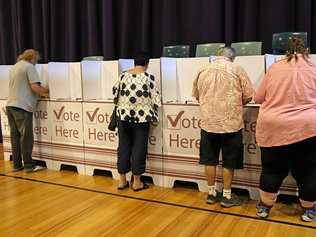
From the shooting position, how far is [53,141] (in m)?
4.32

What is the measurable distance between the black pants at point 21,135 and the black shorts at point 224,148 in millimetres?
2099

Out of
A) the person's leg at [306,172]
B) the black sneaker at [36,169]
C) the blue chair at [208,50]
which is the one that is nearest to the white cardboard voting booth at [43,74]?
the black sneaker at [36,169]

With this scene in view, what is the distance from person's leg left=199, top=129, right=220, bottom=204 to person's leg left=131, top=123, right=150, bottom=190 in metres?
0.58

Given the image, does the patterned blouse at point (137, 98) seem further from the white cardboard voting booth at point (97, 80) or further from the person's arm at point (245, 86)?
the person's arm at point (245, 86)

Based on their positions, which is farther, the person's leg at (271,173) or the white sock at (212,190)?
the white sock at (212,190)

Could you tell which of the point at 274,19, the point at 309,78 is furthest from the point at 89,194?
the point at 274,19


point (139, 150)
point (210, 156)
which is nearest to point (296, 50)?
point (210, 156)

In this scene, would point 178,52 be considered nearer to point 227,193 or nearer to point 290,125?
point 227,193

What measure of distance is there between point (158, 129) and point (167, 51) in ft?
3.64

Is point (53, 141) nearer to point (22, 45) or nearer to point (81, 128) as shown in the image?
point (81, 128)

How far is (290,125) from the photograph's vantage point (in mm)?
2539

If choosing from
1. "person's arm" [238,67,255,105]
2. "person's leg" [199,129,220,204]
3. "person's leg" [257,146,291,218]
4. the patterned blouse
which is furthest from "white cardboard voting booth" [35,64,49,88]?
"person's leg" [257,146,291,218]

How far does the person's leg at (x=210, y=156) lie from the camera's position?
3.06m

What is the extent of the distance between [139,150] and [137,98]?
49 cm
